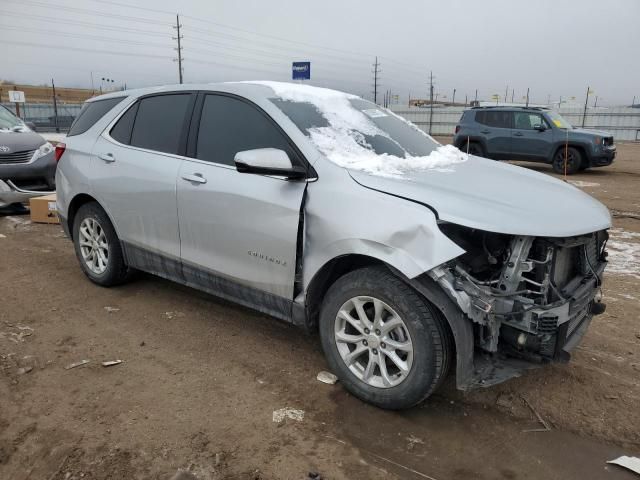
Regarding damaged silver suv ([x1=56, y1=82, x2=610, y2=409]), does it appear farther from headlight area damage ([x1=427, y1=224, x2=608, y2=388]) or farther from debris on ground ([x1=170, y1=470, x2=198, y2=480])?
debris on ground ([x1=170, y1=470, x2=198, y2=480])

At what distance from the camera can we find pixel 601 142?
46.2ft

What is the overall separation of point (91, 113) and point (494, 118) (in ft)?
42.9

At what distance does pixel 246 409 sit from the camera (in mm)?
2980

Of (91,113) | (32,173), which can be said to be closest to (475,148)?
(32,173)

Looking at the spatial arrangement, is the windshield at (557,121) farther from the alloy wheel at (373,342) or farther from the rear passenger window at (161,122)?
the alloy wheel at (373,342)

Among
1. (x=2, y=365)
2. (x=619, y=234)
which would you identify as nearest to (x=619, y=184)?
(x=619, y=234)

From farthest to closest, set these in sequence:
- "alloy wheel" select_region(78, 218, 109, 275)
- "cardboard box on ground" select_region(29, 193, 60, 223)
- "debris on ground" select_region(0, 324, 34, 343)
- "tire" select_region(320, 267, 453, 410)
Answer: "cardboard box on ground" select_region(29, 193, 60, 223), "alloy wheel" select_region(78, 218, 109, 275), "debris on ground" select_region(0, 324, 34, 343), "tire" select_region(320, 267, 453, 410)

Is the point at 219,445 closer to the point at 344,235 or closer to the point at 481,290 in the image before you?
the point at 344,235

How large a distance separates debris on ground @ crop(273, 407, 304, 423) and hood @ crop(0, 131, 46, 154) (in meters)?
6.65

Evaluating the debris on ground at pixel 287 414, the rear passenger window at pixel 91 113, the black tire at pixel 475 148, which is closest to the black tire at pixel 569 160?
the black tire at pixel 475 148

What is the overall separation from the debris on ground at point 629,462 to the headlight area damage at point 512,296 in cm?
53

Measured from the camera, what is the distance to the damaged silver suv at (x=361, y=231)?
262 centimetres

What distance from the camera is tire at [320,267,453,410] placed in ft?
8.79

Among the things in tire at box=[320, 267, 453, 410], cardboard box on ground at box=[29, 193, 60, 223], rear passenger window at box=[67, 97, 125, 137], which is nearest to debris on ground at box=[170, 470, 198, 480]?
tire at box=[320, 267, 453, 410]
